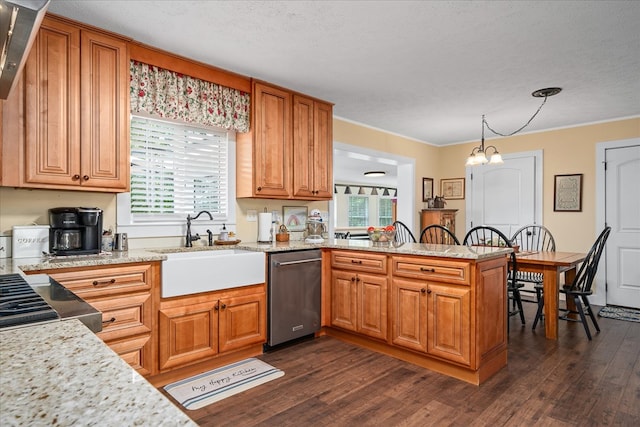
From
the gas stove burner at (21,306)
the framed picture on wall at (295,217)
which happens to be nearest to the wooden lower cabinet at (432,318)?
the framed picture on wall at (295,217)

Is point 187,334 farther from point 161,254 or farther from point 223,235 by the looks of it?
point 223,235

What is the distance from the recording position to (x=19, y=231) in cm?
239

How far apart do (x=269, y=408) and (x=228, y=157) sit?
2273mm

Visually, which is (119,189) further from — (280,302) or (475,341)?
(475,341)

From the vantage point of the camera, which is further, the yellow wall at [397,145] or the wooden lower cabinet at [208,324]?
the yellow wall at [397,145]

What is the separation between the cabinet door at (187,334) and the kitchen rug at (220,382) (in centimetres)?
13

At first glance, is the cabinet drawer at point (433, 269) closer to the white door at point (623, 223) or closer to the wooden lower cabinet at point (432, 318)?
the wooden lower cabinet at point (432, 318)

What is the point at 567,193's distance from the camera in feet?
17.0

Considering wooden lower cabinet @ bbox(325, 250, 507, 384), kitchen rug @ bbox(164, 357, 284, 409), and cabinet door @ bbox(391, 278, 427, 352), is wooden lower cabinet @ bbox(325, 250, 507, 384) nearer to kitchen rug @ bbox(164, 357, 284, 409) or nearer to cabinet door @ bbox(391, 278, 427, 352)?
cabinet door @ bbox(391, 278, 427, 352)

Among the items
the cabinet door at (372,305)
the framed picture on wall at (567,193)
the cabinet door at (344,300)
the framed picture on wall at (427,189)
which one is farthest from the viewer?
the framed picture on wall at (427,189)

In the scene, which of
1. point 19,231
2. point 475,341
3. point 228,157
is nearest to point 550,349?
point 475,341

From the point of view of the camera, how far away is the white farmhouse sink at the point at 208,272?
2624 millimetres

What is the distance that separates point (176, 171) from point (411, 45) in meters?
2.16

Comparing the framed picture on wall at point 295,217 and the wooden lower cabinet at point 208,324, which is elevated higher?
the framed picture on wall at point 295,217
